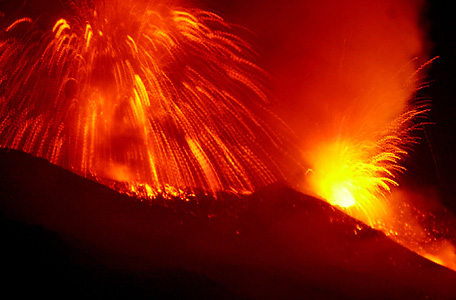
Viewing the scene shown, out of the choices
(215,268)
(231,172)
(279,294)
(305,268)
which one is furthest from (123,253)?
(231,172)

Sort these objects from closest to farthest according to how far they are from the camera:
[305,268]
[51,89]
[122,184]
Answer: [305,268]
[122,184]
[51,89]

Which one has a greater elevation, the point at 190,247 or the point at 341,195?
the point at 341,195

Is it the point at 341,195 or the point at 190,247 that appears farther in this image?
the point at 341,195

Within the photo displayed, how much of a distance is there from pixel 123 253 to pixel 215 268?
1.43 metres

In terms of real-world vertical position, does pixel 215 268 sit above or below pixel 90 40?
below

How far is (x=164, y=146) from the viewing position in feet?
52.5

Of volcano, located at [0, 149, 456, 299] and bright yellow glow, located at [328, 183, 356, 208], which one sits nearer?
volcano, located at [0, 149, 456, 299]

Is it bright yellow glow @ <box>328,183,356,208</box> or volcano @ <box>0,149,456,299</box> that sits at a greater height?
bright yellow glow @ <box>328,183,356,208</box>

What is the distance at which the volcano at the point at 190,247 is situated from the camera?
18.5 feet

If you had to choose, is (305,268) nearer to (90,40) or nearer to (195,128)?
(195,128)

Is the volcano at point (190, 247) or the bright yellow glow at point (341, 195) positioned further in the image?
the bright yellow glow at point (341, 195)

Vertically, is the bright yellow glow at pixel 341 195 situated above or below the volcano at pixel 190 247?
above

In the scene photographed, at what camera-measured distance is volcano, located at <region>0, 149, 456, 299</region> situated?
5633mm

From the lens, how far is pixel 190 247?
25.5 ft
